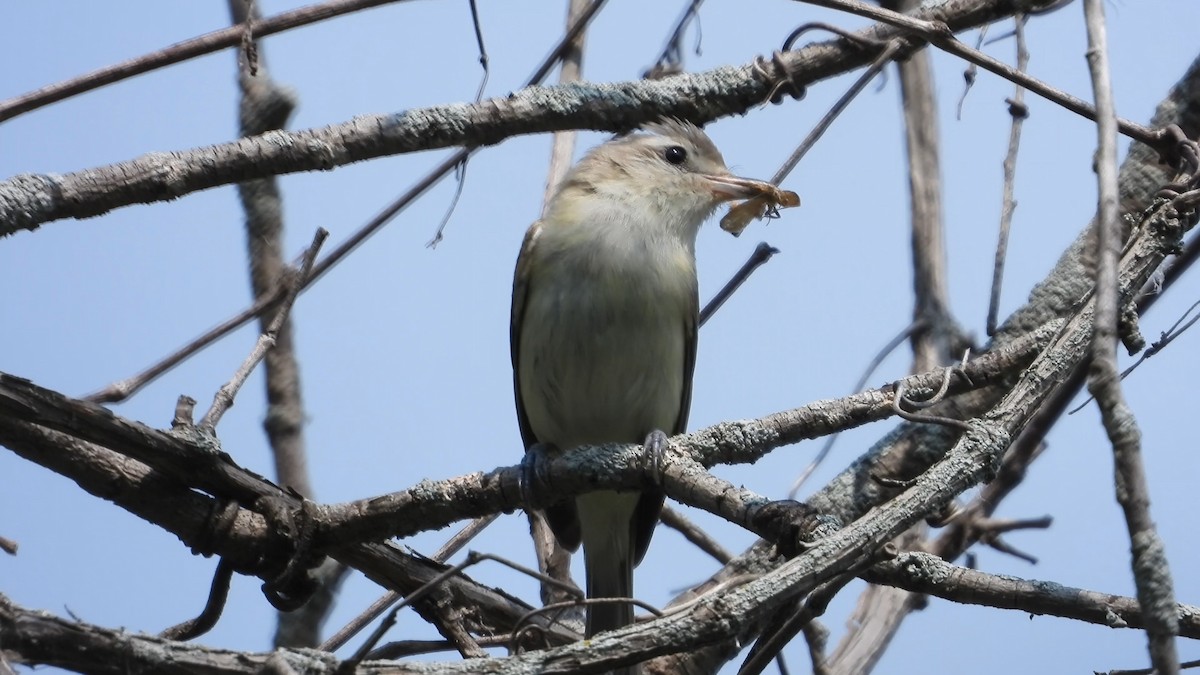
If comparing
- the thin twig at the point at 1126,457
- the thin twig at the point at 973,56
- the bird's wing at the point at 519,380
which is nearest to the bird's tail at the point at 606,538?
the bird's wing at the point at 519,380

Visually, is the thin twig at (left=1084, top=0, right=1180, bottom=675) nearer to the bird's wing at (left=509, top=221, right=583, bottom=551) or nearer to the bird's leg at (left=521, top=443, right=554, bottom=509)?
the bird's leg at (left=521, top=443, right=554, bottom=509)

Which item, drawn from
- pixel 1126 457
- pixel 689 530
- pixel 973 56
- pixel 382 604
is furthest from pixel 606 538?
pixel 1126 457

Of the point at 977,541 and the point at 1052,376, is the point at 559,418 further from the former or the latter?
the point at 1052,376

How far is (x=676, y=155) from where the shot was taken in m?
5.27

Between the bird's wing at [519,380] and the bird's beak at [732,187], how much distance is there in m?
0.74

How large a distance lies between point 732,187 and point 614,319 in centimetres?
87

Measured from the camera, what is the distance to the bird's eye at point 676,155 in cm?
526

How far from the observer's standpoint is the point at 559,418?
4852mm

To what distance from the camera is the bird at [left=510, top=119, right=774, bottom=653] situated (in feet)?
15.3

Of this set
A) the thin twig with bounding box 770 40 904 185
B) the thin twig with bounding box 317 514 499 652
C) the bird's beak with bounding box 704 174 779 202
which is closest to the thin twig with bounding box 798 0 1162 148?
the thin twig with bounding box 770 40 904 185

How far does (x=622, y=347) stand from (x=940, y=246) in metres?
1.50

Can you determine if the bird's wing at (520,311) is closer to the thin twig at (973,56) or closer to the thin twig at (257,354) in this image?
the thin twig at (257,354)

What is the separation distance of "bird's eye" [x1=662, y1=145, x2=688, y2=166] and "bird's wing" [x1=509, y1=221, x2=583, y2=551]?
0.64m

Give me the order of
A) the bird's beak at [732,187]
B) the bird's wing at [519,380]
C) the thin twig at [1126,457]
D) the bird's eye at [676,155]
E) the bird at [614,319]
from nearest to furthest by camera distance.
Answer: the thin twig at [1126,457] → the bird at [614,319] → the bird's wing at [519,380] → the bird's beak at [732,187] → the bird's eye at [676,155]
